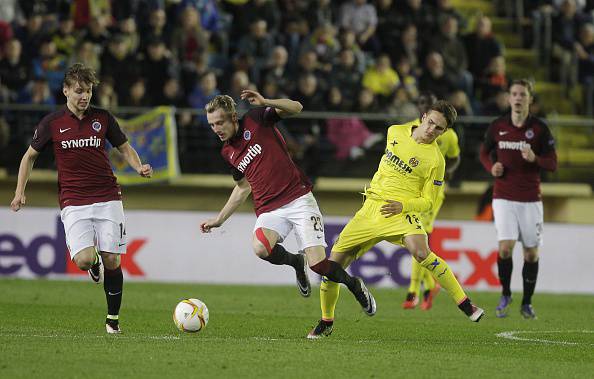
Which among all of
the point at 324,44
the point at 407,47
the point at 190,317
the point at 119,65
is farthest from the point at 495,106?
the point at 190,317

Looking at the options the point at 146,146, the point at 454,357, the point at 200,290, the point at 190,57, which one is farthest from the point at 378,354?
the point at 190,57

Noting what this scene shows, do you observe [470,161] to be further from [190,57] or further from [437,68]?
[190,57]

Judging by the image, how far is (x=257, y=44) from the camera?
20.5m

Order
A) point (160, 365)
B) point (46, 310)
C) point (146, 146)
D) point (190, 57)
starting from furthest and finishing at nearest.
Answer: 1. point (190, 57)
2. point (146, 146)
3. point (46, 310)
4. point (160, 365)

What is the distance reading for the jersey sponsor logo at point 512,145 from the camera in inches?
527

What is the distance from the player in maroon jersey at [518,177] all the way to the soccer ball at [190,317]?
14.6ft

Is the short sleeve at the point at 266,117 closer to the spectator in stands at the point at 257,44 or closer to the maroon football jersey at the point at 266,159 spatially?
the maroon football jersey at the point at 266,159

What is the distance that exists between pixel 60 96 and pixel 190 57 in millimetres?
2368

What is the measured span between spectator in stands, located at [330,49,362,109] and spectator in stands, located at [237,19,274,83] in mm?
1203

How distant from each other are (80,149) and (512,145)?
17.6 ft

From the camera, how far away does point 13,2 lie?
Result: 2036 cm

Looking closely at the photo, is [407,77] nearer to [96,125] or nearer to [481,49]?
[481,49]

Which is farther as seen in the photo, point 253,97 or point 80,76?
point 80,76

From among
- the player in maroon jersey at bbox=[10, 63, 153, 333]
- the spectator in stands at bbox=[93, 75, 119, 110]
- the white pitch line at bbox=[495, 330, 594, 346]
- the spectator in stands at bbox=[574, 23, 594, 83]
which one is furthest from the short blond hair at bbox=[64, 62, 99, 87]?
the spectator in stands at bbox=[574, 23, 594, 83]
